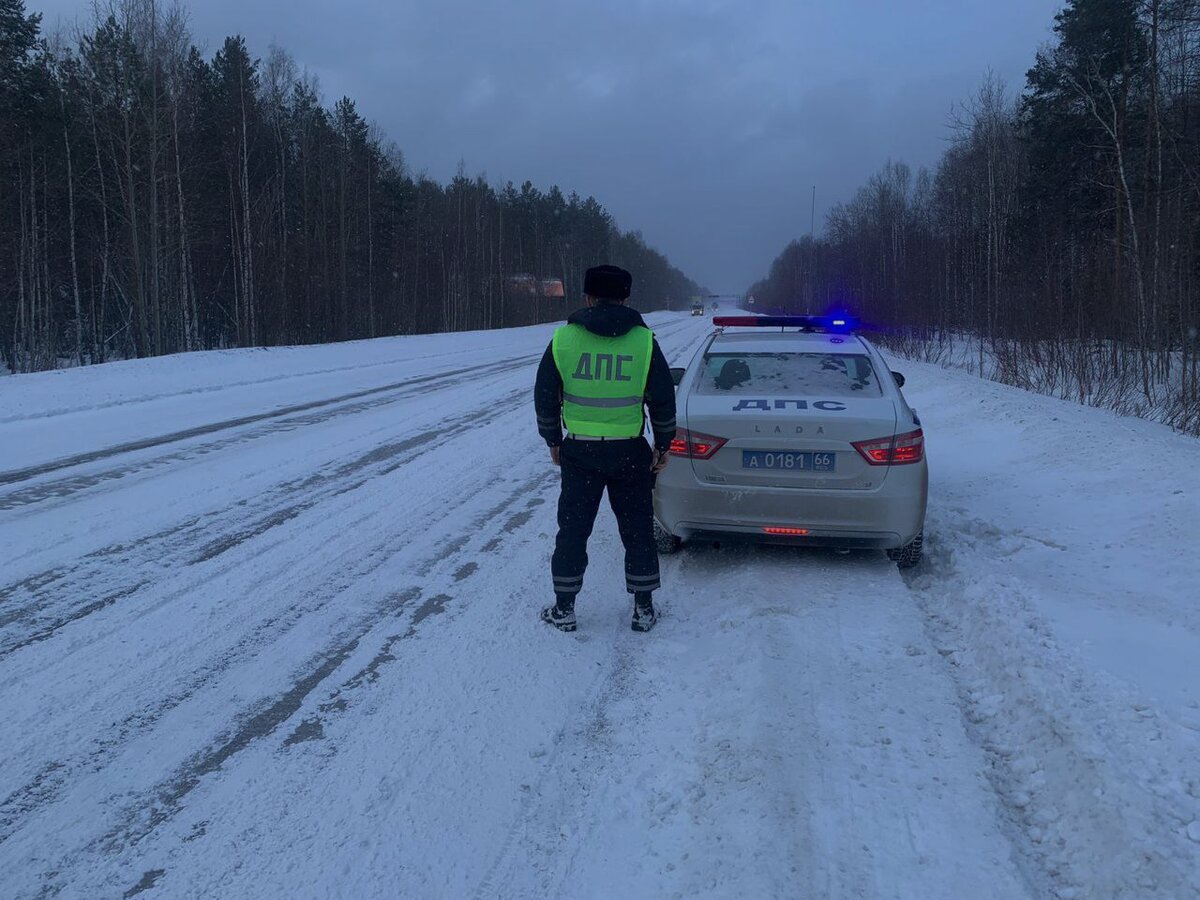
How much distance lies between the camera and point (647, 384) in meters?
4.41

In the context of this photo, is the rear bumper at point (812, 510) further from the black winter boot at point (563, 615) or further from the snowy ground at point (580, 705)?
the black winter boot at point (563, 615)

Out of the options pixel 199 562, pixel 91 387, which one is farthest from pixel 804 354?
pixel 91 387

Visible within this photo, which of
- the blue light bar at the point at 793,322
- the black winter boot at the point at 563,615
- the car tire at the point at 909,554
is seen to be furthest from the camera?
the blue light bar at the point at 793,322

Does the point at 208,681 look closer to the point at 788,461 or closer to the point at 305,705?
the point at 305,705

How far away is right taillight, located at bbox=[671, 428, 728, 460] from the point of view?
524 centimetres

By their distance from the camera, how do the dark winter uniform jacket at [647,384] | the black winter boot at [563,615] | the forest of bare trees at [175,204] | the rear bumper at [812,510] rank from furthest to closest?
1. the forest of bare trees at [175,204]
2. the rear bumper at [812,510]
3. the black winter boot at [563,615]
4. the dark winter uniform jacket at [647,384]

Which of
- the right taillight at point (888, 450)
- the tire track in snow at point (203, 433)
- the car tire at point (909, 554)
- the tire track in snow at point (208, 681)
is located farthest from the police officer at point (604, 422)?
the tire track in snow at point (203, 433)

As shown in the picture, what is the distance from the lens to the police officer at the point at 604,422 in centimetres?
437

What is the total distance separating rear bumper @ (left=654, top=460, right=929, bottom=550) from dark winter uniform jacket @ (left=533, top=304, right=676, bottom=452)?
0.88m

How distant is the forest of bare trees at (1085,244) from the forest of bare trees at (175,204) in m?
25.8

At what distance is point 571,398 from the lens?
4.40 meters

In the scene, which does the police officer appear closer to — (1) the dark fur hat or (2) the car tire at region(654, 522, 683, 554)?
(1) the dark fur hat

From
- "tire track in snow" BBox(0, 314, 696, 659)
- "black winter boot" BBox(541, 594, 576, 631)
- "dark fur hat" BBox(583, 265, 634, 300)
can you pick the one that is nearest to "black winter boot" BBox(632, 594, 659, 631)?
"black winter boot" BBox(541, 594, 576, 631)

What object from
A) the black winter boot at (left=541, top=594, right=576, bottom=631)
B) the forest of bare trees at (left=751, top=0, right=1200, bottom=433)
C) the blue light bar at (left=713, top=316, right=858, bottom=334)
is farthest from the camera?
the forest of bare trees at (left=751, top=0, right=1200, bottom=433)
